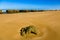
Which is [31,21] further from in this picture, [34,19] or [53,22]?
[53,22]

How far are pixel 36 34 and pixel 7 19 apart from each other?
1.54ft

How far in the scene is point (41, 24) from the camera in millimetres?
1464

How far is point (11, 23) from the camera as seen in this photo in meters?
1.45

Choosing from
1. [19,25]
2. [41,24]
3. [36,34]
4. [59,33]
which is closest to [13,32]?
[19,25]

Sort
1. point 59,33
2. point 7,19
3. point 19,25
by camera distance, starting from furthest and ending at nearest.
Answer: point 7,19, point 19,25, point 59,33

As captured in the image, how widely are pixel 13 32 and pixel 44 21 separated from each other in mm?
442

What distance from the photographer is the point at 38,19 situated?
1.58 meters

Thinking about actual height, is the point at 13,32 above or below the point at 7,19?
below

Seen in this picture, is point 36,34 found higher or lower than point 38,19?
lower

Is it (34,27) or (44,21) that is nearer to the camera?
(34,27)

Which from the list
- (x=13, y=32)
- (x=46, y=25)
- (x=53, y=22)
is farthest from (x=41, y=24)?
(x=13, y=32)

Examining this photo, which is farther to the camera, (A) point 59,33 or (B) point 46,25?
(B) point 46,25

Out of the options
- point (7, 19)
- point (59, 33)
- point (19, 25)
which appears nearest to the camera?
point (59, 33)

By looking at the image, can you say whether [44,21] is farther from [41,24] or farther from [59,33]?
[59,33]
